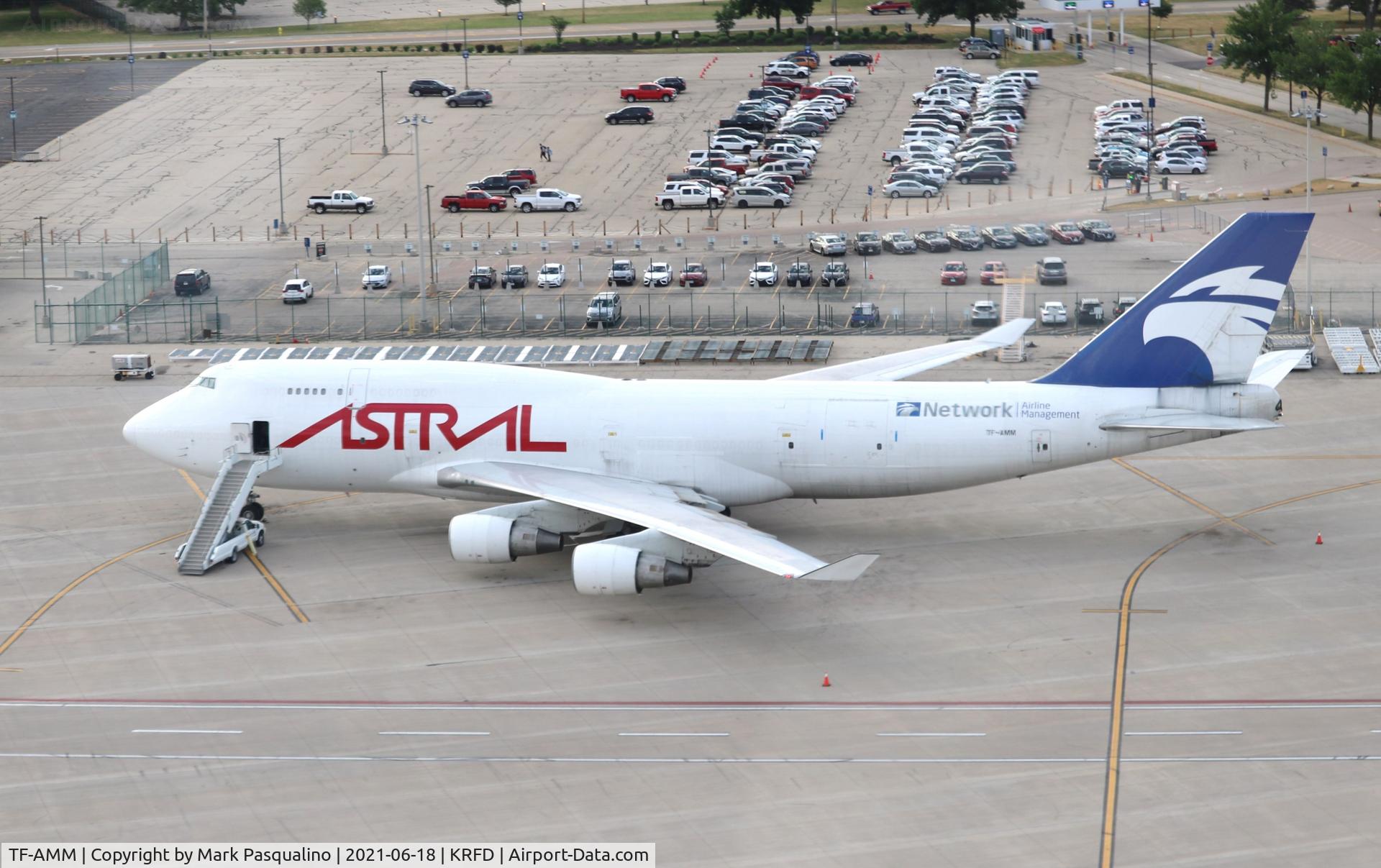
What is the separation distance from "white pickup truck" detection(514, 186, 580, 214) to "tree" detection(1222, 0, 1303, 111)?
60.3 m

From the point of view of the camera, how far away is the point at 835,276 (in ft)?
317

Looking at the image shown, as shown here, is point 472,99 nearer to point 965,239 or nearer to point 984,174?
point 984,174

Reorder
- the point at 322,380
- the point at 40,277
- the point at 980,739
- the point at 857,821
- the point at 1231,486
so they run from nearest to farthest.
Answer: the point at 857,821, the point at 980,739, the point at 322,380, the point at 1231,486, the point at 40,277

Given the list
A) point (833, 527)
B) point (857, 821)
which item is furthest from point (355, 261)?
point (857, 821)

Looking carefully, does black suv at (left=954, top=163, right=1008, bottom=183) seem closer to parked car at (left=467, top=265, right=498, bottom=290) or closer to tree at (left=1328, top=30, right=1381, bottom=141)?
tree at (left=1328, top=30, right=1381, bottom=141)

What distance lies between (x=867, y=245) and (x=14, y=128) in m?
82.3

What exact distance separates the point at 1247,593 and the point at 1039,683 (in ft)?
32.6

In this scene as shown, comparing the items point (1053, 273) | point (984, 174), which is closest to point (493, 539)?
point (1053, 273)

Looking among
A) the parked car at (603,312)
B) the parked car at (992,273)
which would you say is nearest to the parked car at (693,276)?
the parked car at (603,312)

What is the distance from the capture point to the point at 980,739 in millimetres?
43844

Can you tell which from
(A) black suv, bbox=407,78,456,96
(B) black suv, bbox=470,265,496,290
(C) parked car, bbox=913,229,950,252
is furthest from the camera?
(A) black suv, bbox=407,78,456,96

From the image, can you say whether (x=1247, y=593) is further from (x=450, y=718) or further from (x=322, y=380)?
(x=322, y=380)

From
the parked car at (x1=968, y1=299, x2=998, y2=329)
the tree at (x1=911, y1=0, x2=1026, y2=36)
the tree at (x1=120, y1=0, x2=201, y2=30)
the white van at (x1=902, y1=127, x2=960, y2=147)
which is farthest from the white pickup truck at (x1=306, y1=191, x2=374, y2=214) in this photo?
the tree at (x1=120, y1=0, x2=201, y2=30)

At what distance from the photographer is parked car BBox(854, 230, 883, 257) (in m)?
104
